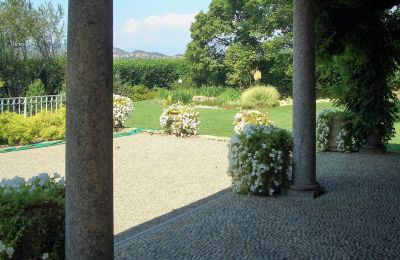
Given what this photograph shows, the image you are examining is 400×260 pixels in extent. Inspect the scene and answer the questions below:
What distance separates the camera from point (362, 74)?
36.0 ft

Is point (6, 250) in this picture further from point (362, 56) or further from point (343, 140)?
point (343, 140)

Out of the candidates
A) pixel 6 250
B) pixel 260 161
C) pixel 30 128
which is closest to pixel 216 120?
pixel 30 128

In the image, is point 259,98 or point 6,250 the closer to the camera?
point 6,250

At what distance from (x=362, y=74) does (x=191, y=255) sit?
26.8ft

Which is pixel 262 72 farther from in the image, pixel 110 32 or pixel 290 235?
pixel 110 32

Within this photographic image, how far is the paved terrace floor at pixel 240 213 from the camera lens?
4.32 metres

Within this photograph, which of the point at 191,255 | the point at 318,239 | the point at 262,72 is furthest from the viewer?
the point at 262,72

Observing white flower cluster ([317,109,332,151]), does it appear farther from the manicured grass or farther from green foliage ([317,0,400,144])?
the manicured grass

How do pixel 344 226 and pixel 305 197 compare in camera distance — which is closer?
pixel 344 226

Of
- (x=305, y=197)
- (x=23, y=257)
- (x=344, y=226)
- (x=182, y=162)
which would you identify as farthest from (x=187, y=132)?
(x=23, y=257)

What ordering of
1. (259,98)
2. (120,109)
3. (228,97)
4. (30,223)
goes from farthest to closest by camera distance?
(228,97) → (259,98) → (120,109) → (30,223)

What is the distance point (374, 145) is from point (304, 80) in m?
5.36

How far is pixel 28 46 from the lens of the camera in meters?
19.7

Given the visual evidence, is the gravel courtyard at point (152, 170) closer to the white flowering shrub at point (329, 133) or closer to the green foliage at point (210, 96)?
the white flowering shrub at point (329, 133)
